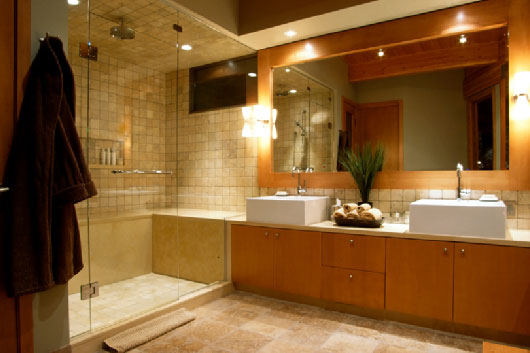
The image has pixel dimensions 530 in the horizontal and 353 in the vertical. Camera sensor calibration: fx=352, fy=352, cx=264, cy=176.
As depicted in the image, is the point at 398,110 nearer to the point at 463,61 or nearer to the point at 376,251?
the point at 463,61

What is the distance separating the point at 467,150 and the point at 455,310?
1190 millimetres

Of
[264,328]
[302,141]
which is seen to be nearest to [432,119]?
[302,141]

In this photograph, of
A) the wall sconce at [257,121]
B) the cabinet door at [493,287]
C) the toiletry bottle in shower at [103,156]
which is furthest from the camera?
the wall sconce at [257,121]

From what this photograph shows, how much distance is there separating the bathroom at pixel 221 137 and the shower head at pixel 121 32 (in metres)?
0.01

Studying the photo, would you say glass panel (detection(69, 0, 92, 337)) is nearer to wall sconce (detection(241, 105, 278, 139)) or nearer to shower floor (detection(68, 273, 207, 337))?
shower floor (detection(68, 273, 207, 337))

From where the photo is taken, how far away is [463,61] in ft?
8.93

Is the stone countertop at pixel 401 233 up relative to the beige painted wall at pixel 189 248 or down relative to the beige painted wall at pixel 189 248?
up

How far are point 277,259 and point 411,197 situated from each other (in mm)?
1241

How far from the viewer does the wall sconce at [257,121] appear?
3633 mm

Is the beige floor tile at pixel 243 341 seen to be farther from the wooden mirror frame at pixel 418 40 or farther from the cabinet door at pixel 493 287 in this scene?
the wooden mirror frame at pixel 418 40

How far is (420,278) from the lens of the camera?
7.93 feet

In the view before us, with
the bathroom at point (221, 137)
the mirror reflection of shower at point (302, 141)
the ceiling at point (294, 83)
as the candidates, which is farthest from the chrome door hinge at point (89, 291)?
the ceiling at point (294, 83)

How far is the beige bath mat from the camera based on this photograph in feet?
7.10

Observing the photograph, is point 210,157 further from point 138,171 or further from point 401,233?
point 401,233
